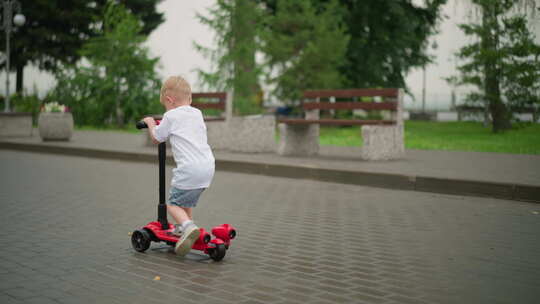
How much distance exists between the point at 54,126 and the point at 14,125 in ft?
13.1

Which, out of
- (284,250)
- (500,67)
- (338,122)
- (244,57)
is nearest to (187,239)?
(284,250)

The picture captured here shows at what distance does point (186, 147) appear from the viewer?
5.39m

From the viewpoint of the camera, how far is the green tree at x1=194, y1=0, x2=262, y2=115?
24391 millimetres

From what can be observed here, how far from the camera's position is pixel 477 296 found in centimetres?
430

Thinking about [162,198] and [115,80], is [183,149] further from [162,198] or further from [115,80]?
[115,80]

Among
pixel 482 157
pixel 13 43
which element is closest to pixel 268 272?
pixel 482 157

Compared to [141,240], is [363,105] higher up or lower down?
higher up

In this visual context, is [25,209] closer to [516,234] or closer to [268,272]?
[268,272]

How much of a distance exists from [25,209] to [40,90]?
27.3 meters

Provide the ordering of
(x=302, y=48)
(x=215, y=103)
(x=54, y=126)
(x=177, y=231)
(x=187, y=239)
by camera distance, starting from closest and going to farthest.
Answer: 1. (x=187, y=239)
2. (x=177, y=231)
3. (x=215, y=103)
4. (x=54, y=126)
5. (x=302, y=48)

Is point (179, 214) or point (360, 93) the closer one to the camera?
point (179, 214)

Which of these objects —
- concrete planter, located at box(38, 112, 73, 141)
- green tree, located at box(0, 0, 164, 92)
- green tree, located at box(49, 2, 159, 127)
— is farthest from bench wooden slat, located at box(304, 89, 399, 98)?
green tree, located at box(0, 0, 164, 92)

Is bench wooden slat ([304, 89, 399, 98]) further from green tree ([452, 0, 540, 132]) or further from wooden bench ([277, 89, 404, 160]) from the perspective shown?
green tree ([452, 0, 540, 132])

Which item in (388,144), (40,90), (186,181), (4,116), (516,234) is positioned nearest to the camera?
(186,181)
